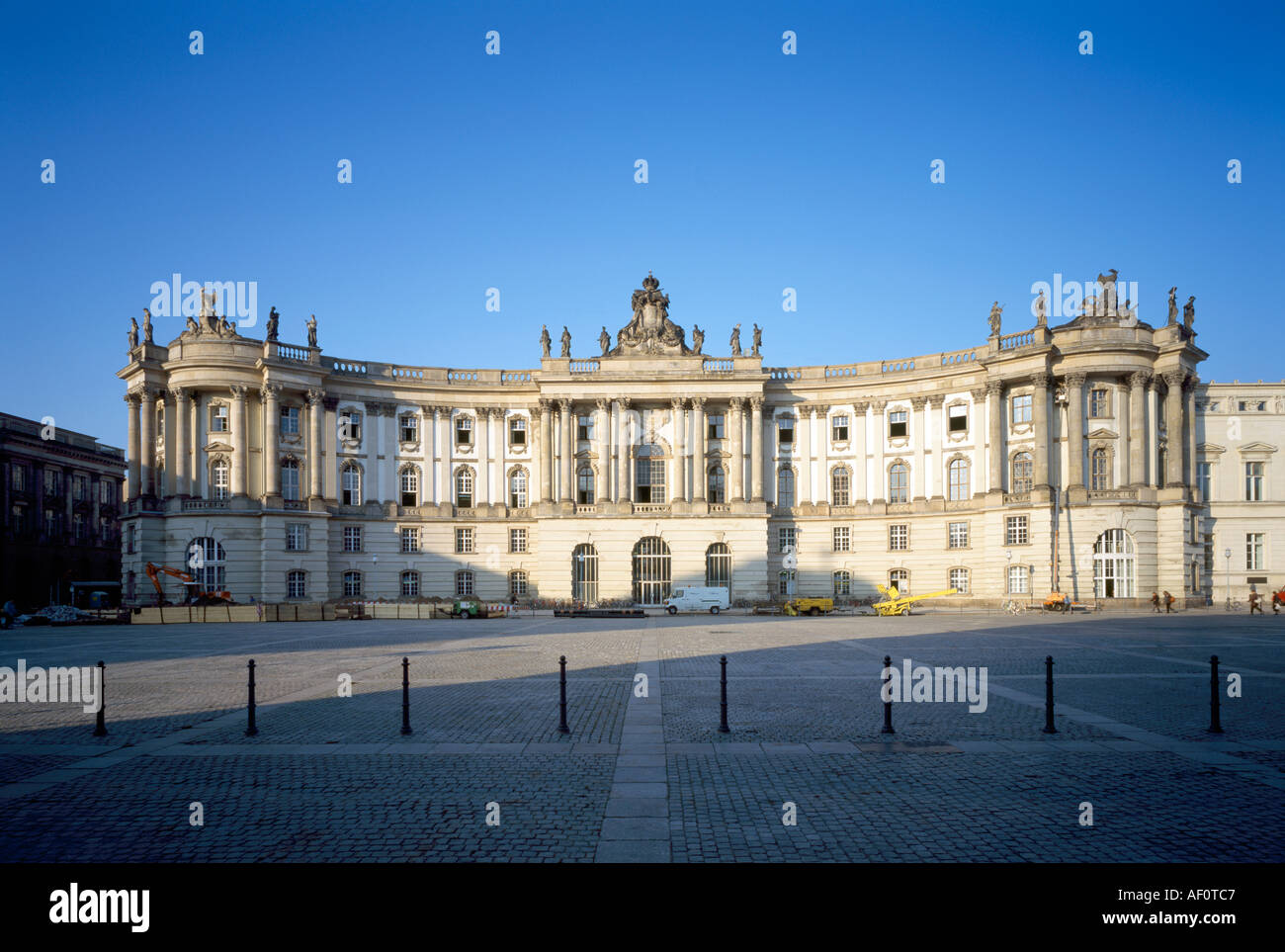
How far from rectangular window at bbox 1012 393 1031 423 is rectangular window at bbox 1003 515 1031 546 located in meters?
7.17

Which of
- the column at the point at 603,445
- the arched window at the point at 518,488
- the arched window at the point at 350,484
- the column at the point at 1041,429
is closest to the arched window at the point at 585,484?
the column at the point at 603,445

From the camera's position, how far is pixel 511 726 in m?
15.7

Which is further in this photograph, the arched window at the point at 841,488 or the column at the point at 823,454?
the column at the point at 823,454

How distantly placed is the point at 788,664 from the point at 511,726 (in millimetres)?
11879

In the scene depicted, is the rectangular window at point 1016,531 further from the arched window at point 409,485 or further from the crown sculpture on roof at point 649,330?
the arched window at point 409,485

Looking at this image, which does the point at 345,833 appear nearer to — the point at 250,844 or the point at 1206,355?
the point at 250,844

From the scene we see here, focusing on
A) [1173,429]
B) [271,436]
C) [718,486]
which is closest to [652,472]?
[718,486]

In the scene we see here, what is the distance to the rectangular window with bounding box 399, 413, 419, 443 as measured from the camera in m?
69.1

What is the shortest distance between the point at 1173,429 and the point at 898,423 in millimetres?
18661

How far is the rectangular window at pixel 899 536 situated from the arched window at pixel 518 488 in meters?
29.3

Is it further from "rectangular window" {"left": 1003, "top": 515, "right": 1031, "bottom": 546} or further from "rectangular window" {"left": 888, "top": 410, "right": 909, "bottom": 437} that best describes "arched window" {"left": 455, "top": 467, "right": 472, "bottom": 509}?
Result: "rectangular window" {"left": 1003, "top": 515, "right": 1031, "bottom": 546}

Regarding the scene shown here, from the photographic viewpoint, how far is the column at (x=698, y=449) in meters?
66.8

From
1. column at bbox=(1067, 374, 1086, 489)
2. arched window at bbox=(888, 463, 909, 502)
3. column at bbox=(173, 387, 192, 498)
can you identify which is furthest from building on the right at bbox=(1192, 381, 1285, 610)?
column at bbox=(173, 387, 192, 498)

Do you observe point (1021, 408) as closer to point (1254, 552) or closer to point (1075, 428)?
point (1075, 428)
